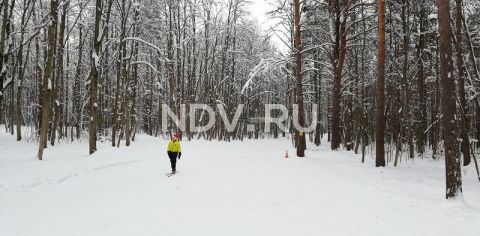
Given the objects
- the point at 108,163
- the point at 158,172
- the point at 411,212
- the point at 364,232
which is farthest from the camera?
the point at 108,163

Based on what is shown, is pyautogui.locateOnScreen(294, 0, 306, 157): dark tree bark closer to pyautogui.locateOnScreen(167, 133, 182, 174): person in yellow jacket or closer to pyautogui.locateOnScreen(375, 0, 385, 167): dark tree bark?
pyautogui.locateOnScreen(375, 0, 385, 167): dark tree bark

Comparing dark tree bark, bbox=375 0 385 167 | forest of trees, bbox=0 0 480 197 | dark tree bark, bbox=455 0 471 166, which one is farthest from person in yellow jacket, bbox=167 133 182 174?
dark tree bark, bbox=455 0 471 166

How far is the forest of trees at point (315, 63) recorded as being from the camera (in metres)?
13.2

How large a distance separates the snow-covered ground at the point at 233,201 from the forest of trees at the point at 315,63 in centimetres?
152

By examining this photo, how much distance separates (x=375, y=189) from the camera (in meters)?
8.60

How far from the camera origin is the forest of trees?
13172mm

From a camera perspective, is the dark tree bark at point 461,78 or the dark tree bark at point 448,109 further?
the dark tree bark at point 461,78

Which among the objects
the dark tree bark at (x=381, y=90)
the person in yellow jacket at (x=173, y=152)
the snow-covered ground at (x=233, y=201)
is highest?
the dark tree bark at (x=381, y=90)

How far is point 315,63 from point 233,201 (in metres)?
20.0

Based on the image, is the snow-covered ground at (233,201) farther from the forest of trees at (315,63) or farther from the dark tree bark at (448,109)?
the forest of trees at (315,63)

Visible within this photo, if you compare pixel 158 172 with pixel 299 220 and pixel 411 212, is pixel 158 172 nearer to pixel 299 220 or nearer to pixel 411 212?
pixel 299 220

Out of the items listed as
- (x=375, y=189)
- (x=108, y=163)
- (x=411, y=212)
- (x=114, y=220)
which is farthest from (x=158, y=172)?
(x=411, y=212)

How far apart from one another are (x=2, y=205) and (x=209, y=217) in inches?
194

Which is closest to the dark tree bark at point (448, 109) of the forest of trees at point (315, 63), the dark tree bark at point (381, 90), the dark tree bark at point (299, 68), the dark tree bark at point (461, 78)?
the forest of trees at point (315, 63)
